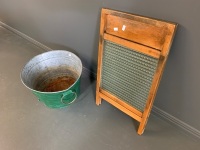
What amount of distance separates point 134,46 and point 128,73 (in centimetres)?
25

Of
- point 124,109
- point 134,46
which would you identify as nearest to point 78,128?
point 124,109

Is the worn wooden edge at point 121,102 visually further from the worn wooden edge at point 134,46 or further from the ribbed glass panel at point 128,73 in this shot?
the worn wooden edge at point 134,46

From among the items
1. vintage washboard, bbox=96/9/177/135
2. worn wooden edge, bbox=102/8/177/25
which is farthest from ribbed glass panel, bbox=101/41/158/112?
worn wooden edge, bbox=102/8/177/25

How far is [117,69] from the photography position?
1337mm

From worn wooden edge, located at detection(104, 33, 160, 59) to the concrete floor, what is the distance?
70 centimetres

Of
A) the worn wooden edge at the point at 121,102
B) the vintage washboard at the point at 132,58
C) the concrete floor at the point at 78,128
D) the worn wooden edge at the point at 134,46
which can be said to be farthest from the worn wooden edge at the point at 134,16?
the concrete floor at the point at 78,128

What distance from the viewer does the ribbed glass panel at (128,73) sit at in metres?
1.15

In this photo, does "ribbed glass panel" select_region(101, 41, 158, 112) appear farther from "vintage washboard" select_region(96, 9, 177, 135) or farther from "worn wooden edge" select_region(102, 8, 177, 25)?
"worn wooden edge" select_region(102, 8, 177, 25)

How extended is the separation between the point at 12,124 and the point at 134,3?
1.45 m

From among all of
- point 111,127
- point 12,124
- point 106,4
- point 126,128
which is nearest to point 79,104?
point 111,127

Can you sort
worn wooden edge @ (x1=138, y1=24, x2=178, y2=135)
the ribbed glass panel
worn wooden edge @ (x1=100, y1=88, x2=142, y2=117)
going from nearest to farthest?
worn wooden edge @ (x1=138, y1=24, x2=178, y2=135)
the ribbed glass panel
worn wooden edge @ (x1=100, y1=88, x2=142, y2=117)

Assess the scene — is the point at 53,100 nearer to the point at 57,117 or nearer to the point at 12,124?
the point at 57,117

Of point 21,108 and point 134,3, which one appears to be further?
point 21,108

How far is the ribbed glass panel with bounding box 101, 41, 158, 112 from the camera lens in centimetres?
115
